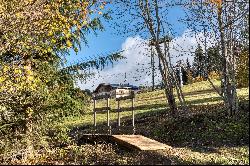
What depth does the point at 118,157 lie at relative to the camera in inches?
419

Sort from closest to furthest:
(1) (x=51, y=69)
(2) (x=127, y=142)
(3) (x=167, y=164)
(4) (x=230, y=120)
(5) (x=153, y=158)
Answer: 1. (3) (x=167, y=164)
2. (5) (x=153, y=158)
3. (2) (x=127, y=142)
4. (1) (x=51, y=69)
5. (4) (x=230, y=120)

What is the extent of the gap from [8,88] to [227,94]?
378 inches

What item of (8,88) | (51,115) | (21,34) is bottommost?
(51,115)

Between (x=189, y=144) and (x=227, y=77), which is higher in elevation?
(x=227, y=77)

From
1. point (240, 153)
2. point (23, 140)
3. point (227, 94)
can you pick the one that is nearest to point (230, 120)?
point (227, 94)

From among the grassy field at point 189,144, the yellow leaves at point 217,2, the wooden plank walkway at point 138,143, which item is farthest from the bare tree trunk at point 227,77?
the wooden plank walkway at point 138,143

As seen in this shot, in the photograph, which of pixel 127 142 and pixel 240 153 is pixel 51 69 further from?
pixel 240 153

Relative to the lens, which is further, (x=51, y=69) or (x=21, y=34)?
(x=51, y=69)

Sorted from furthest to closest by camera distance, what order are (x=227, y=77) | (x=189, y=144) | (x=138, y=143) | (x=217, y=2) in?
(x=227, y=77), (x=217, y=2), (x=189, y=144), (x=138, y=143)

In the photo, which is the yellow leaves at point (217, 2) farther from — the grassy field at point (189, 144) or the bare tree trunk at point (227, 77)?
the grassy field at point (189, 144)

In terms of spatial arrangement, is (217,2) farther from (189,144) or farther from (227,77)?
(189,144)

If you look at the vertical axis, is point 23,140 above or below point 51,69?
below

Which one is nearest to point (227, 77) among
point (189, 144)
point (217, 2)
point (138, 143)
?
point (217, 2)

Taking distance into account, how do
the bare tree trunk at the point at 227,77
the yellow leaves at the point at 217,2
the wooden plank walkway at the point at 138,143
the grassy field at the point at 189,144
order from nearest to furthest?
the grassy field at the point at 189,144, the wooden plank walkway at the point at 138,143, the yellow leaves at the point at 217,2, the bare tree trunk at the point at 227,77
